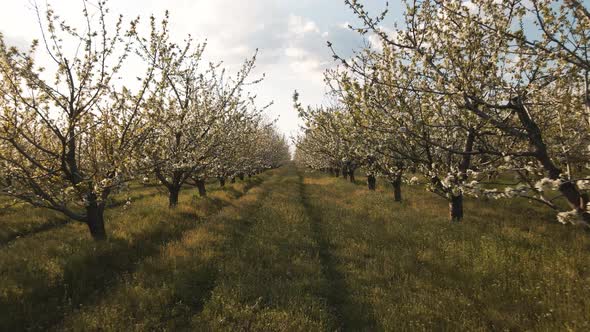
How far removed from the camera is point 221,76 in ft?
52.3

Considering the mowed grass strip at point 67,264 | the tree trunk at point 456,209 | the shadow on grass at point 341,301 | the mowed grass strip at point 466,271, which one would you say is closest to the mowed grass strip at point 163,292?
the mowed grass strip at point 67,264

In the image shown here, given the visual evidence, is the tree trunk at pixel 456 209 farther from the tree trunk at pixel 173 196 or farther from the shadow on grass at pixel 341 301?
the tree trunk at pixel 173 196

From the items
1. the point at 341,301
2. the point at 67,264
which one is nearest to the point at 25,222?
the point at 67,264

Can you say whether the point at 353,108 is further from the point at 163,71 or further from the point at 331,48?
the point at 163,71

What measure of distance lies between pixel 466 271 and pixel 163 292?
23.3 feet

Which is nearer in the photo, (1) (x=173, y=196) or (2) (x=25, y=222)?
(2) (x=25, y=222)

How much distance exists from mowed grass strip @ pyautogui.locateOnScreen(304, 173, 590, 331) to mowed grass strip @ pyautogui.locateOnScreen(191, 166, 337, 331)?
2.47 feet

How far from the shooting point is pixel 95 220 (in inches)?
415

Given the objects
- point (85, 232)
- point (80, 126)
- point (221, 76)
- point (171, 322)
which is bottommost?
point (171, 322)

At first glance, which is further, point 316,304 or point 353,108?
point 353,108

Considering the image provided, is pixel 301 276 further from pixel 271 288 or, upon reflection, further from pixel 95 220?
pixel 95 220

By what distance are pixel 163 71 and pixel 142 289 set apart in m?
6.50

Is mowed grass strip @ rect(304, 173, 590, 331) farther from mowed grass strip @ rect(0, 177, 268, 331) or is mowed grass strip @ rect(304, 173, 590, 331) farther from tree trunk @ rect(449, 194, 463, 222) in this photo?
mowed grass strip @ rect(0, 177, 268, 331)

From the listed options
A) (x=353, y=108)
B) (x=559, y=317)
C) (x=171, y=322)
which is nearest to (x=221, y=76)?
(x=353, y=108)
